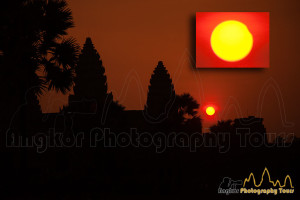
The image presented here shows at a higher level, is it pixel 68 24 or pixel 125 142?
pixel 68 24

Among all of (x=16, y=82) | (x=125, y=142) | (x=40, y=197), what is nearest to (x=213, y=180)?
(x=40, y=197)

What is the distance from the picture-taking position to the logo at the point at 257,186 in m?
14.1

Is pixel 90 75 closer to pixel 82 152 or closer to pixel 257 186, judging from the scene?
pixel 82 152

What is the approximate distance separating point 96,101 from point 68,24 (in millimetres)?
4674

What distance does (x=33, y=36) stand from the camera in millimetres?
18609

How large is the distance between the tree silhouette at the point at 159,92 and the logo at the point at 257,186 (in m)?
19.7

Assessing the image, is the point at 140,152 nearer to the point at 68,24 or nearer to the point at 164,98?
the point at 68,24

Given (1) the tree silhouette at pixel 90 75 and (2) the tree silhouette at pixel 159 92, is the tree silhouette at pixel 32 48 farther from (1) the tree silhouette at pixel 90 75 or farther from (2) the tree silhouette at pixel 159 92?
(1) the tree silhouette at pixel 90 75

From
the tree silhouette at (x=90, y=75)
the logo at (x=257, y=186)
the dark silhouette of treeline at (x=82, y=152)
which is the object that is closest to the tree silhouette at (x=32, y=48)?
the dark silhouette of treeline at (x=82, y=152)

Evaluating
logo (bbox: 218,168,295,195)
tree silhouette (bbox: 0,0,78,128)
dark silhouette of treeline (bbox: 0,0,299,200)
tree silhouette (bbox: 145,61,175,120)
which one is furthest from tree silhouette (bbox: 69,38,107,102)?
logo (bbox: 218,168,295,195)

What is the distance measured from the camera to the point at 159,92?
4022 centimetres

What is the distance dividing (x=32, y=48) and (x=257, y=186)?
9.93 meters

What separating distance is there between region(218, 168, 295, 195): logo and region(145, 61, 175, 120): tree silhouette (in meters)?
19.7

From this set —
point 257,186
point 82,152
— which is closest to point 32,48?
point 82,152
